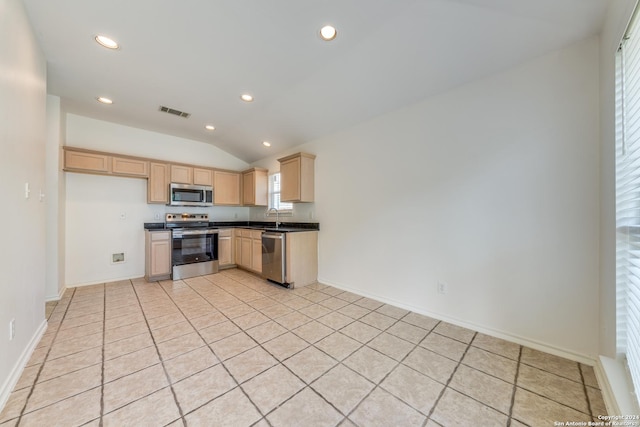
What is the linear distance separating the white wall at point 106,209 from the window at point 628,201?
5918 millimetres

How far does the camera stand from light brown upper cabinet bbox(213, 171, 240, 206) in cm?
509

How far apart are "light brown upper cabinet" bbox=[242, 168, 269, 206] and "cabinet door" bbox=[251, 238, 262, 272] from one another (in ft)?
3.61

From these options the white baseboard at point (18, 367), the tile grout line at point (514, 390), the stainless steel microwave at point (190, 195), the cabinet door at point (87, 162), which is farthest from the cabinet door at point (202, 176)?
the tile grout line at point (514, 390)

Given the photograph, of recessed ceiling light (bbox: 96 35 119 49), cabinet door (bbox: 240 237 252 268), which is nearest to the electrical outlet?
cabinet door (bbox: 240 237 252 268)

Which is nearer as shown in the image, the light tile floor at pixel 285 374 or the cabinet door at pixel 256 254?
the light tile floor at pixel 285 374

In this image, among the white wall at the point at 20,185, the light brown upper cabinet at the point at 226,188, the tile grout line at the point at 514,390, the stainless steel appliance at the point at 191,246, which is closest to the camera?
the tile grout line at the point at 514,390

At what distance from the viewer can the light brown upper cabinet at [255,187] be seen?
16.9ft

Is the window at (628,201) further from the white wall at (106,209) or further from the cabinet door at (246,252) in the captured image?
the white wall at (106,209)

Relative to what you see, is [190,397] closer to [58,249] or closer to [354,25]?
[354,25]

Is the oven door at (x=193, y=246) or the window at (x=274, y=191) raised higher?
the window at (x=274, y=191)

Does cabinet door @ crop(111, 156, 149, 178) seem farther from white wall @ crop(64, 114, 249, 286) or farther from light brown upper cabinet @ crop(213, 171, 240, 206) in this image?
light brown upper cabinet @ crop(213, 171, 240, 206)

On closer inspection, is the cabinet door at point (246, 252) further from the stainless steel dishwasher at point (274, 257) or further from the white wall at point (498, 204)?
the white wall at point (498, 204)

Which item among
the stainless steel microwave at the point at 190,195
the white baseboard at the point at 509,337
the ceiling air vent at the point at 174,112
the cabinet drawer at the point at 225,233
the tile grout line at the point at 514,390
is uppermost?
the ceiling air vent at the point at 174,112

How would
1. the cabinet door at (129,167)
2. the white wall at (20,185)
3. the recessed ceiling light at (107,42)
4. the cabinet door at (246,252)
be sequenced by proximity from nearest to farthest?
the white wall at (20,185) < the recessed ceiling light at (107,42) < the cabinet door at (129,167) < the cabinet door at (246,252)
